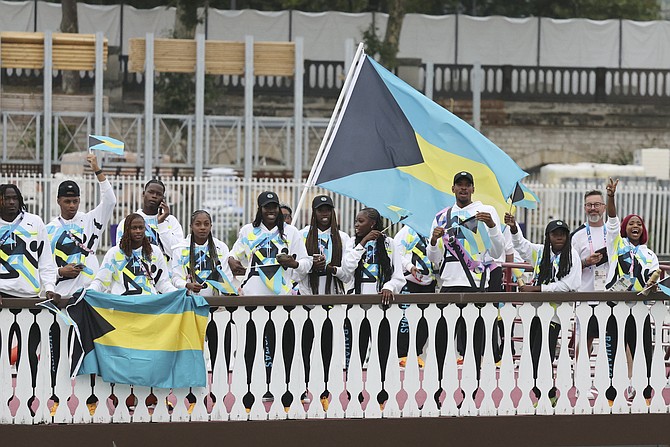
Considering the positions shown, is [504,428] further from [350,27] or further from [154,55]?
[350,27]

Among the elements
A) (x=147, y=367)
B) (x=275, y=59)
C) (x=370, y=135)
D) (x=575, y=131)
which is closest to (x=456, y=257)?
(x=370, y=135)

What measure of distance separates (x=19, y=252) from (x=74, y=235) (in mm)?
881

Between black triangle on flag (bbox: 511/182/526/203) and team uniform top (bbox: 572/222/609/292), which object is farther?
black triangle on flag (bbox: 511/182/526/203)

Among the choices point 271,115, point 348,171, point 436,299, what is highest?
point 271,115

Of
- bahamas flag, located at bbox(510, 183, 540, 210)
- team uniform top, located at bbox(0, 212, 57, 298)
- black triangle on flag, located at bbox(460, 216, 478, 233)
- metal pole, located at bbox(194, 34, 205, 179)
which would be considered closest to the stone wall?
metal pole, located at bbox(194, 34, 205, 179)

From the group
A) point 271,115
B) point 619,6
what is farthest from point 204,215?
point 619,6

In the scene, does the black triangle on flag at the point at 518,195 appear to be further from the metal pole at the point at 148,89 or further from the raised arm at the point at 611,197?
the metal pole at the point at 148,89

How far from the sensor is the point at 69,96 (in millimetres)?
30281

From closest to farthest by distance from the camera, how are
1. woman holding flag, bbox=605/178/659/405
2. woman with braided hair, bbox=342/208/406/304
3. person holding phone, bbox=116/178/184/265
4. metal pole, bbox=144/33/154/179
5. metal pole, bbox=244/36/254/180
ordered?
woman holding flag, bbox=605/178/659/405, woman with braided hair, bbox=342/208/406/304, person holding phone, bbox=116/178/184/265, metal pole, bbox=144/33/154/179, metal pole, bbox=244/36/254/180

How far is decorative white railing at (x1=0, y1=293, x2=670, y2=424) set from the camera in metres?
9.16

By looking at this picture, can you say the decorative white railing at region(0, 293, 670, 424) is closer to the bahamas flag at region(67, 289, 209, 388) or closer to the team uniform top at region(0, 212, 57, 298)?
the bahamas flag at region(67, 289, 209, 388)

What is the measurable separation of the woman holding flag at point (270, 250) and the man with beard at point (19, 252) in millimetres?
1584

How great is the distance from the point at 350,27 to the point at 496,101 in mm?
4475

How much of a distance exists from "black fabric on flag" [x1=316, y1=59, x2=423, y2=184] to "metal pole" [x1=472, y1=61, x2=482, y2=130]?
2096 cm
